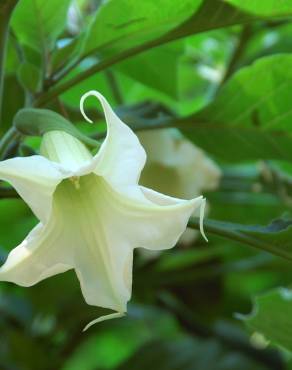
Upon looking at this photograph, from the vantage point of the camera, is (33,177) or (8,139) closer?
(33,177)

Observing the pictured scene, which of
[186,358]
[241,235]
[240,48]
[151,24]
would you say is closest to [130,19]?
[151,24]

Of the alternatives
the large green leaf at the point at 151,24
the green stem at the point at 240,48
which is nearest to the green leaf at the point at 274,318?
the large green leaf at the point at 151,24

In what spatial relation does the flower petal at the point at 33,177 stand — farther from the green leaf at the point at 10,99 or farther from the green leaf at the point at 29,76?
the green leaf at the point at 10,99

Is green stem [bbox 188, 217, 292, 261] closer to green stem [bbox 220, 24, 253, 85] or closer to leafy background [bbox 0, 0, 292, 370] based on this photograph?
leafy background [bbox 0, 0, 292, 370]

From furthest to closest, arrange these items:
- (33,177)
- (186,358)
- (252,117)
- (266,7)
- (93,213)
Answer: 1. (186,358)
2. (252,117)
3. (266,7)
4. (93,213)
5. (33,177)

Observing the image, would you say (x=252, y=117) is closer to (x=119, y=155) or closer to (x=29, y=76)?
(x=29, y=76)

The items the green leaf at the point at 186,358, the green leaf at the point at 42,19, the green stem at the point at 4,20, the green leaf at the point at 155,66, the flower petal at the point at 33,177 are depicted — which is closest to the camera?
the flower petal at the point at 33,177

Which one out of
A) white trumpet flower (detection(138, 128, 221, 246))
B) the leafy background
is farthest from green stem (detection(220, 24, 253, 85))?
white trumpet flower (detection(138, 128, 221, 246))
